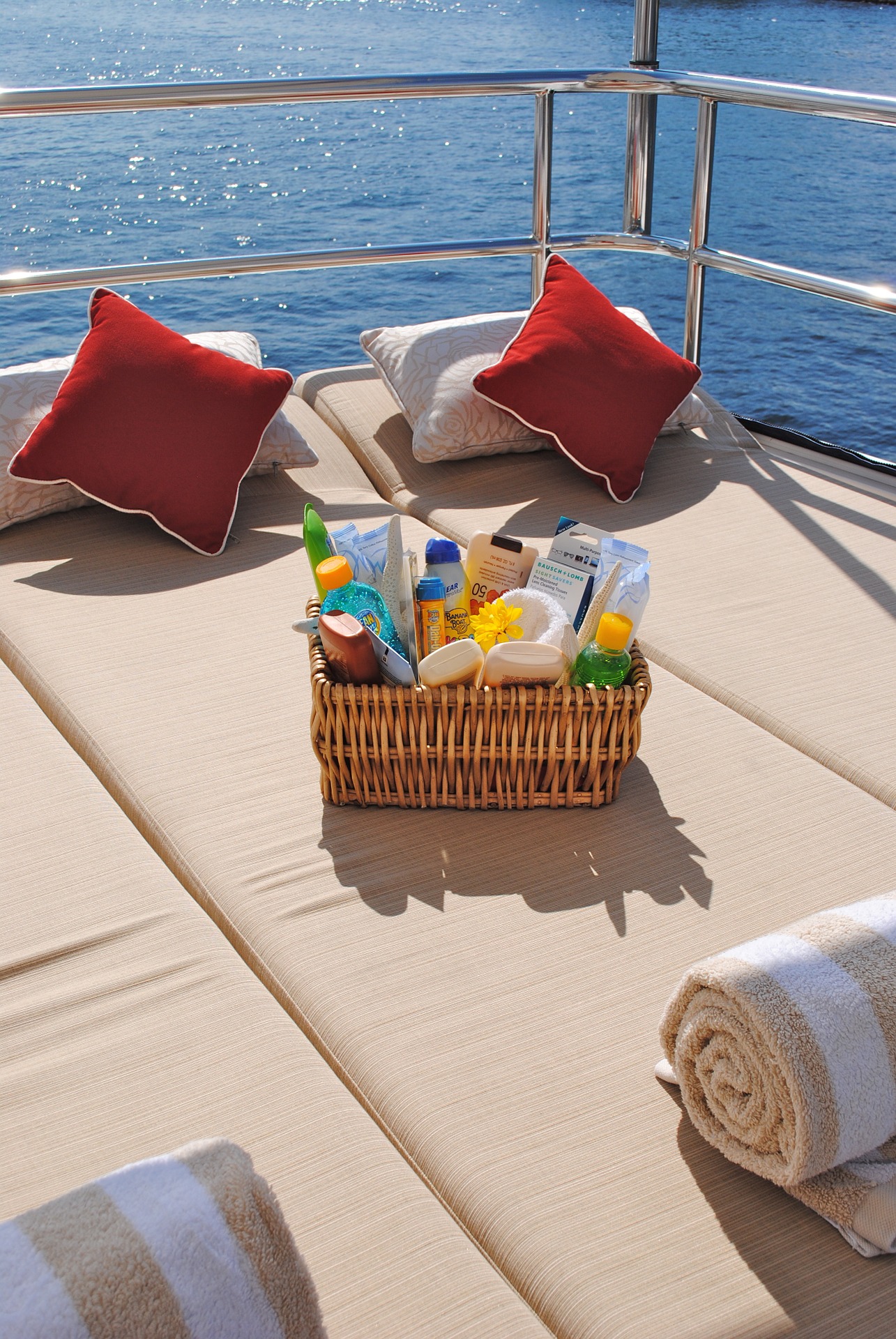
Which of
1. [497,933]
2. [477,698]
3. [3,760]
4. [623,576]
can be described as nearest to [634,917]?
[497,933]

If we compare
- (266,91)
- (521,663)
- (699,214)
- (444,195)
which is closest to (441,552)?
(521,663)

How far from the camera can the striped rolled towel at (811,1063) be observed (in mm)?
742

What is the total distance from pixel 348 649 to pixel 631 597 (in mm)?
306

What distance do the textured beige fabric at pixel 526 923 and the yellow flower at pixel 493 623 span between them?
19 centimetres

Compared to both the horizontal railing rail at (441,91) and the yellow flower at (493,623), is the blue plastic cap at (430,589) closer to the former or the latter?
the yellow flower at (493,623)

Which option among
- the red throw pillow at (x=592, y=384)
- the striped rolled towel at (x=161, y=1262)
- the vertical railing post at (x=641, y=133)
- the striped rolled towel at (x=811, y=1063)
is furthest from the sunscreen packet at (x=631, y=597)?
the vertical railing post at (x=641, y=133)

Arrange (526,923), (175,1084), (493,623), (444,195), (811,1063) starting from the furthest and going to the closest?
(444,195)
(493,623)
(526,923)
(175,1084)
(811,1063)

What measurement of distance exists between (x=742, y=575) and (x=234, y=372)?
3.13ft

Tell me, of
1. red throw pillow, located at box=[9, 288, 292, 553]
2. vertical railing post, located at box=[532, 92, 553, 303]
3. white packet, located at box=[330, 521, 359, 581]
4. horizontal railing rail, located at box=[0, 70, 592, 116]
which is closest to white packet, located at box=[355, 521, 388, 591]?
white packet, located at box=[330, 521, 359, 581]

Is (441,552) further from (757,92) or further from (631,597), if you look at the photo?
(757,92)

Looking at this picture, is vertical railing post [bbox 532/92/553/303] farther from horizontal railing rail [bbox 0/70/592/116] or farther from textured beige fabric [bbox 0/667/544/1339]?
textured beige fabric [bbox 0/667/544/1339]

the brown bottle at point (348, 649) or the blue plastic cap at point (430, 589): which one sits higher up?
the blue plastic cap at point (430, 589)

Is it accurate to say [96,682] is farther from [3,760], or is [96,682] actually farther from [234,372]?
[234,372]

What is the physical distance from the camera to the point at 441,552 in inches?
49.4
